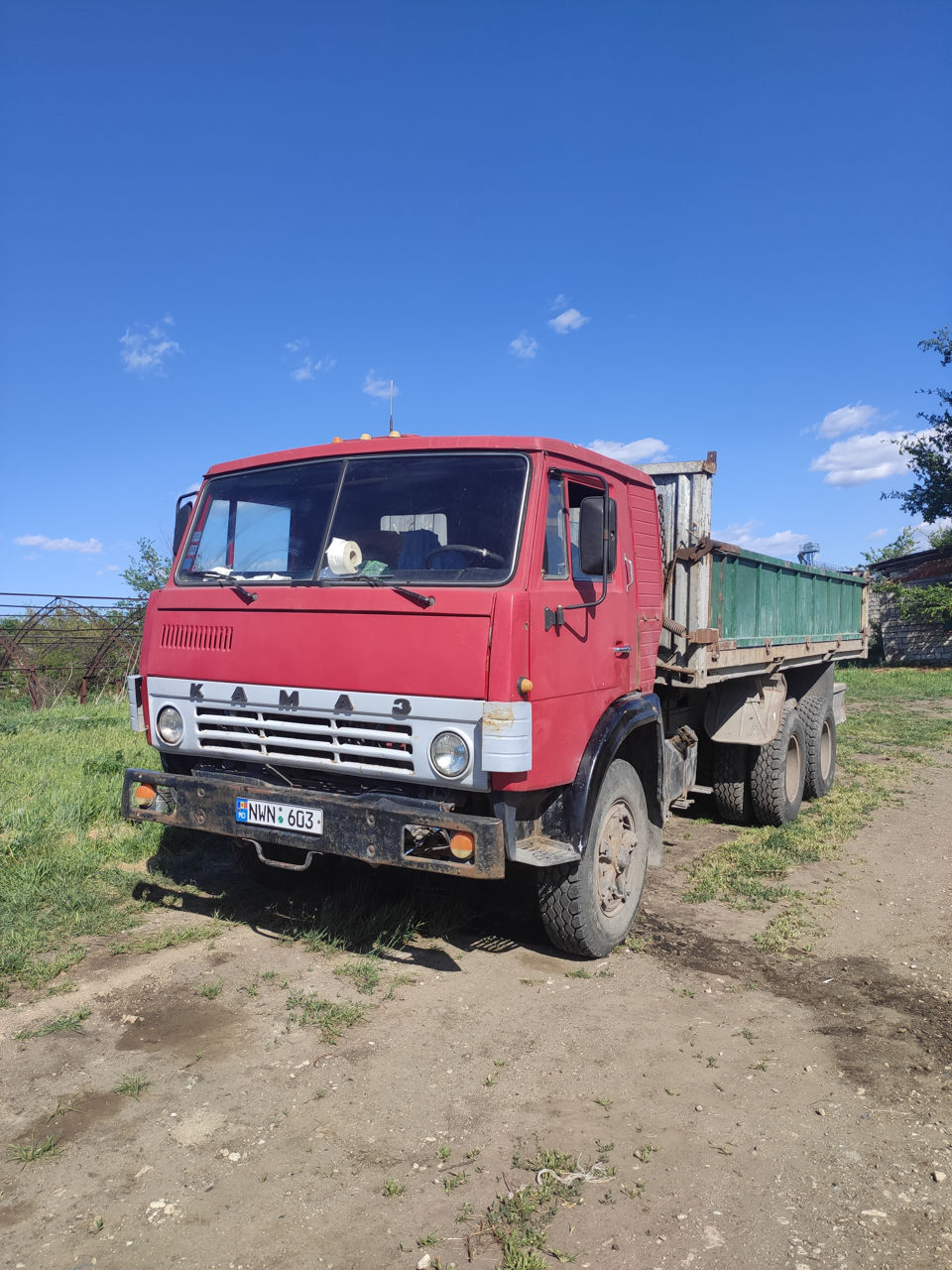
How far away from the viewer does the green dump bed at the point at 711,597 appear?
18.5 ft

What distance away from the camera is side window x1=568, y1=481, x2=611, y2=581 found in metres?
4.12

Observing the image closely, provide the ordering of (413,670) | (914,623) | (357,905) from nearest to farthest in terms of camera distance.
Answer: (413,670) < (357,905) < (914,623)

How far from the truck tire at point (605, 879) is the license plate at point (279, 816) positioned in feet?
3.59

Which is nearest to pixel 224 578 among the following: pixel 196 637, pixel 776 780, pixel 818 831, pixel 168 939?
pixel 196 637

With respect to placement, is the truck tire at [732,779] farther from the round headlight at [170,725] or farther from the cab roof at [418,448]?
the round headlight at [170,725]

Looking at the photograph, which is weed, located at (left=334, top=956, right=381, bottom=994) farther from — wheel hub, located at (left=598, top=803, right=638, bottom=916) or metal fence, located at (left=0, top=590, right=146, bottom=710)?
metal fence, located at (left=0, top=590, right=146, bottom=710)

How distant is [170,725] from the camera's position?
4.43m

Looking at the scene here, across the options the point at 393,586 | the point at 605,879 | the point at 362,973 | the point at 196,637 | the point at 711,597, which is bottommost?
Result: the point at 362,973

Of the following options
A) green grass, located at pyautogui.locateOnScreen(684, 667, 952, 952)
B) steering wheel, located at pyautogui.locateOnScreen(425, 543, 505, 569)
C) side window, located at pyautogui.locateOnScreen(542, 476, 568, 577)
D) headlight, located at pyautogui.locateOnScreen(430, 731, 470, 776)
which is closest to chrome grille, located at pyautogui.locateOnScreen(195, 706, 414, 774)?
headlight, located at pyautogui.locateOnScreen(430, 731, 470, 776)

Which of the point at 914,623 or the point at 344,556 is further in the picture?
the point at 914,623

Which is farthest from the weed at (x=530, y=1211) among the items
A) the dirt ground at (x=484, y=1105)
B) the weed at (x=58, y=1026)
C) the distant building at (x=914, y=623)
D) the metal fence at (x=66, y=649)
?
the distant building at (x=914, y=623)

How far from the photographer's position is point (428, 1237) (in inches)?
97.0

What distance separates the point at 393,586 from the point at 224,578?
1081 mm

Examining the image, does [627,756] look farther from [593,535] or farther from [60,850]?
[60,850]
